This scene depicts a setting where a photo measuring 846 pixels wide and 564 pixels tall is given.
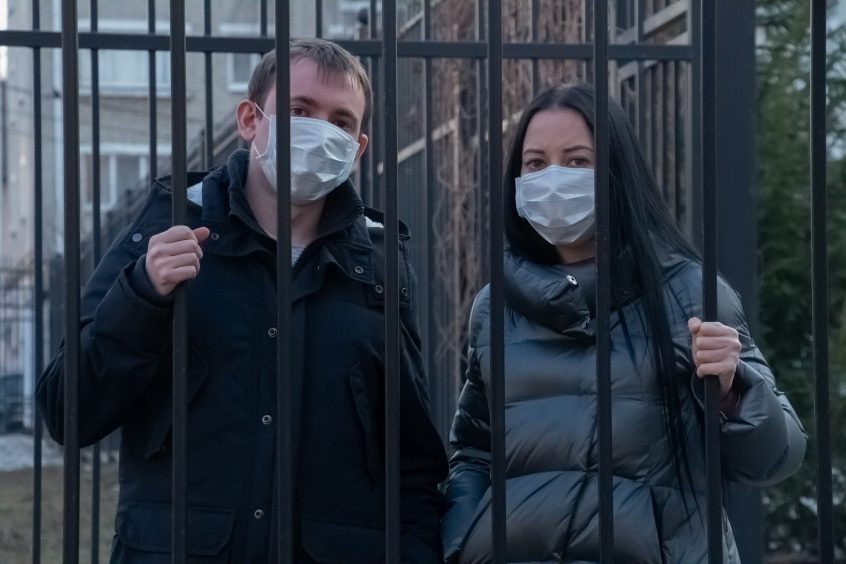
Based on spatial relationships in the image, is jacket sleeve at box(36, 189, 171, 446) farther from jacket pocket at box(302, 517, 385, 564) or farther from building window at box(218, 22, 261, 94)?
building window at box(218, 22, 261, 94)

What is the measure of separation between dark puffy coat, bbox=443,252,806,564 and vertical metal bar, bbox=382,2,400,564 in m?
0.42

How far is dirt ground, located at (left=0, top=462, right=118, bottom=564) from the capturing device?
7.99 m

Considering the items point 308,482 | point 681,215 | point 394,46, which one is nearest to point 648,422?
point 308,482

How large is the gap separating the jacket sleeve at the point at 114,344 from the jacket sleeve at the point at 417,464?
50 cm

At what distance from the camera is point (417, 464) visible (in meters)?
2.42

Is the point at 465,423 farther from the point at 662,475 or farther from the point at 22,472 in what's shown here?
the point at 22,472

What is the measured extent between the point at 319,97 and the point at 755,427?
0.96 metres

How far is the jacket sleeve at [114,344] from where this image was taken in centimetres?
196

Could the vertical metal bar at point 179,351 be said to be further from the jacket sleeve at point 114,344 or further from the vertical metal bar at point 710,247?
the vertical metal bar at point 710,247

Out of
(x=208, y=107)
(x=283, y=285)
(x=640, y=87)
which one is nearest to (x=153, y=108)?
(x=208, y=107)

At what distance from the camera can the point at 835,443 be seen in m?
6.02

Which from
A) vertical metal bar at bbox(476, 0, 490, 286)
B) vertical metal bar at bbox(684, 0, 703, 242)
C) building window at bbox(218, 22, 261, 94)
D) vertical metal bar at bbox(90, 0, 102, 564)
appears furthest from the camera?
building window at bbox(218, 22, 261, 94)

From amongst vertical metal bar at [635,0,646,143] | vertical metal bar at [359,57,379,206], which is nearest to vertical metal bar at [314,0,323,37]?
vertical metal bar at [359,57,379,206]

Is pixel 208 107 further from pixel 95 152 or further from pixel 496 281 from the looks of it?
pixel 496 281
